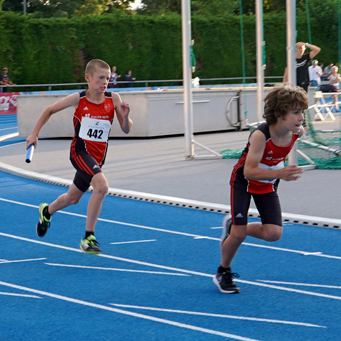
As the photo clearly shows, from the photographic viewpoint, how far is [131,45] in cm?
3753


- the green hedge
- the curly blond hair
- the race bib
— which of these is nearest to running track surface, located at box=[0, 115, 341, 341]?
the race bib

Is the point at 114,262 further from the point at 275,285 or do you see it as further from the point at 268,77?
the point at 268,77

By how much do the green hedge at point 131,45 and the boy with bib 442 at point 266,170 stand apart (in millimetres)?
26462

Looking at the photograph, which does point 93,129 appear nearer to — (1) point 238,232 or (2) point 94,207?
(2) point 94,207

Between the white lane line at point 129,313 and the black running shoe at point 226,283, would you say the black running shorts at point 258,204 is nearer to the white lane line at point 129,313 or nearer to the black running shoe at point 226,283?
the black running shoe at point 226,283

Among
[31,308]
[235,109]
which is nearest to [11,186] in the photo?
[31,308]

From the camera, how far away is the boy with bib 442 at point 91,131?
6.18m

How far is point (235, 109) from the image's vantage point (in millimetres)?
18469

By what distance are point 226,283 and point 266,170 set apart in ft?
3.15

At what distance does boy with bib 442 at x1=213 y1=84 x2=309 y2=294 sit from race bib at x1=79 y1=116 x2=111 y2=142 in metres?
1.66

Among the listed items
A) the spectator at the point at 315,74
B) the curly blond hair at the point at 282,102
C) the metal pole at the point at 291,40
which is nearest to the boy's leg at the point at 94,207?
the curly blond hair at the point at 282,102

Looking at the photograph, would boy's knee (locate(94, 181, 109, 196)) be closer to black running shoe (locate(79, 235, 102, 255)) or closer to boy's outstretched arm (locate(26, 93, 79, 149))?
black running shoe (locate(79, 235, 102, 255))

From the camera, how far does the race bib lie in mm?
6301

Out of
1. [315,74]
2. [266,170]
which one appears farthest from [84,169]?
[315,74]
